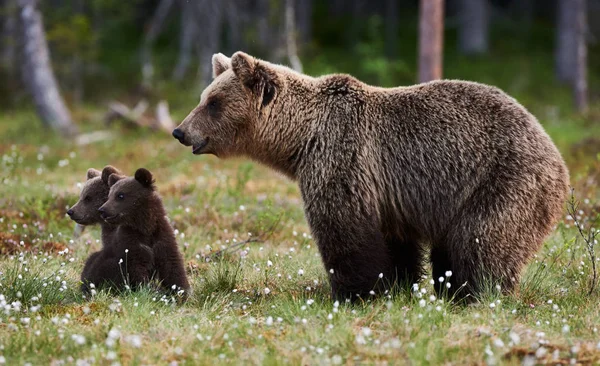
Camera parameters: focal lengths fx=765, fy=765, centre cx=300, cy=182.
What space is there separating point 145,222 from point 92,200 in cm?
70

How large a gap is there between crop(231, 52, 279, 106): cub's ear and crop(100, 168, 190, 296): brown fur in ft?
3.73

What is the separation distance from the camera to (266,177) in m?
13.1

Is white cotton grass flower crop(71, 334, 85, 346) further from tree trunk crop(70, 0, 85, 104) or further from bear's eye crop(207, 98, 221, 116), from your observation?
tree trunk crop(70, 0, 85, 104)

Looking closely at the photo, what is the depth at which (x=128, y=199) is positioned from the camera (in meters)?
6.32

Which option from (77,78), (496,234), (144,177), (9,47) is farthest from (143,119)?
(9,47)

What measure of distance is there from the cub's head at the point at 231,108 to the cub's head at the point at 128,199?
51 centimetres

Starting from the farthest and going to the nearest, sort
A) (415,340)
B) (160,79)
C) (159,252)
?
(160,79)
(159,252)
(415,340)

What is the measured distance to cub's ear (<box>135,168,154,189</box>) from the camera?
637cm

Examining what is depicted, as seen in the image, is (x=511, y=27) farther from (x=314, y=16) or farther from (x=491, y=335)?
(x=491, y=335)

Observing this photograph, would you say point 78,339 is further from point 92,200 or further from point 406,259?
point 406,259

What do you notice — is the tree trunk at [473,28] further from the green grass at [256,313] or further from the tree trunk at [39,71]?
the green grass at [256,313]

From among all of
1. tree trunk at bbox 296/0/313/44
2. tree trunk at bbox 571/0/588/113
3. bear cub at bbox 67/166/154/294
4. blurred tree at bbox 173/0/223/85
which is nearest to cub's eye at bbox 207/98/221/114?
bear cub at bbox 67/166/154/294

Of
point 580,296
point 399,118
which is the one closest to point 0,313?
point 399,118

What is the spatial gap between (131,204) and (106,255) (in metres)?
0.46
